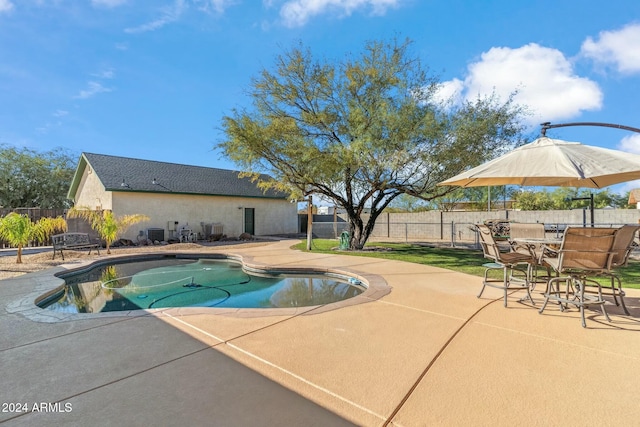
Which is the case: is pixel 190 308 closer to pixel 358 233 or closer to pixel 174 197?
pixel 358 233

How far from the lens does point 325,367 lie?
251cm

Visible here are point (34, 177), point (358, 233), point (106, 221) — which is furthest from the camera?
point (34, 177)

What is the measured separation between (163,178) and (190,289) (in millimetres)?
12185

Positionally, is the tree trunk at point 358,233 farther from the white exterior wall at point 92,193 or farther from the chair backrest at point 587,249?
the white exterior wall at point 92,193

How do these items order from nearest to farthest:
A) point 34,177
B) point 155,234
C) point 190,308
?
point 190,308
point 155,234
point 34,177

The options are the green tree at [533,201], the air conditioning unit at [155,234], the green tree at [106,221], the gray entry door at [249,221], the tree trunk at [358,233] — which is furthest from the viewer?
the green tree at [533,201]

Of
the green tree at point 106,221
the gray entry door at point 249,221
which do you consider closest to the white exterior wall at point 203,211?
the gray entry door at point 249,221

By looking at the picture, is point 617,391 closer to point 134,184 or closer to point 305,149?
point 305,149

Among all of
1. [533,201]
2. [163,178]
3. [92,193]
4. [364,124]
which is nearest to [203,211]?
[163,178]

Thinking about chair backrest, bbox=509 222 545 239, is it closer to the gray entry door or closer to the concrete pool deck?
the concrete pool deck

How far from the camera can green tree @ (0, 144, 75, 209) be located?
21188 mm

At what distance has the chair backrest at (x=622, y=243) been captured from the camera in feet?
11.7

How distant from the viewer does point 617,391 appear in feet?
7.09

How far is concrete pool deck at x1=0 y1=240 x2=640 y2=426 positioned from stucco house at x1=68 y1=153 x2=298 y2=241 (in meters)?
11.9
